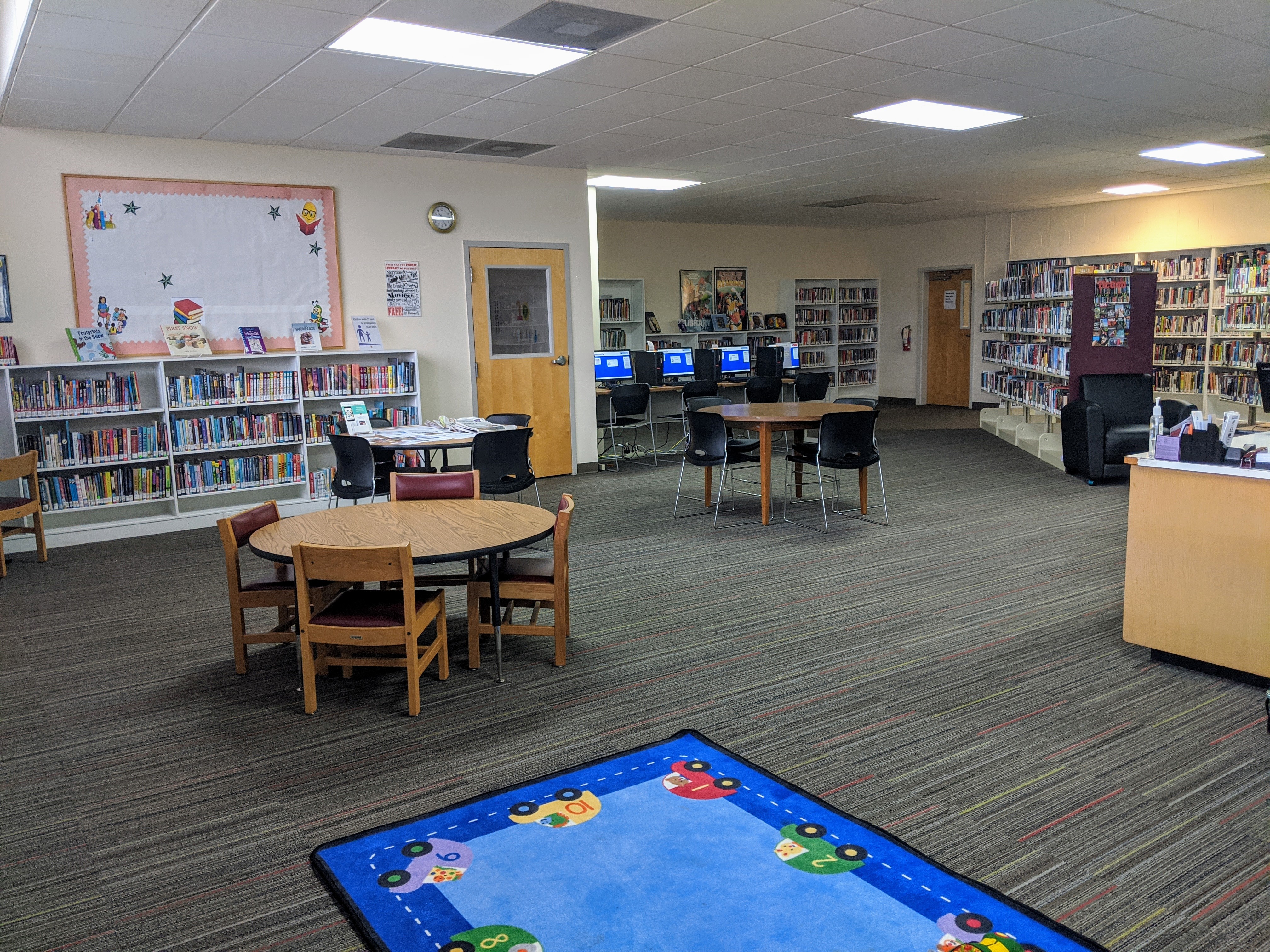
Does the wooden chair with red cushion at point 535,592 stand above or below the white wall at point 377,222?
below

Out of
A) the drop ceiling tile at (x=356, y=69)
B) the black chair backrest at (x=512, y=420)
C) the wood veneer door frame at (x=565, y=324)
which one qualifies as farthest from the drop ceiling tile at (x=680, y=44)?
the wood veneer door frame at (x=565, y=324)

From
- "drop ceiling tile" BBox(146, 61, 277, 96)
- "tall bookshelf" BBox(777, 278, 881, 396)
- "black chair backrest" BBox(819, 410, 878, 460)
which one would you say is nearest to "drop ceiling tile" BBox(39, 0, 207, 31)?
"drop ceiling tile" BBox(146, 61, 277, 96)

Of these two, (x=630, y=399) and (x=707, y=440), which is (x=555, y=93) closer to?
(x=707, y=440)

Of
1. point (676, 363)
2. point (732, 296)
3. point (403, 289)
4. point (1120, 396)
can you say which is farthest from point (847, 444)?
point (732, 296)

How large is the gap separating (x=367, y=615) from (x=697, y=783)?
4.96 feet

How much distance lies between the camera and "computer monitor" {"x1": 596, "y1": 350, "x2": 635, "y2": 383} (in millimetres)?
10719

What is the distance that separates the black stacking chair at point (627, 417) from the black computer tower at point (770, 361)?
2.01 metres

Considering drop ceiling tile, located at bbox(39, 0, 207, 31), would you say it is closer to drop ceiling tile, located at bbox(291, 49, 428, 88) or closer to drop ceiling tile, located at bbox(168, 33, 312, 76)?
drop ceiling tile, located at bbox(168, 33, 312, 76)

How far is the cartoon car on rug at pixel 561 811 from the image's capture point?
287 cm

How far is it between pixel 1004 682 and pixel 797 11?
3.35m

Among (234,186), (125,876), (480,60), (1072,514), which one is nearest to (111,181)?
(234,186)

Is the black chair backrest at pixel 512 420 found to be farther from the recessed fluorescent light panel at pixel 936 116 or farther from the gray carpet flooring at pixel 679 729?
the recessed fluorescent light panel at pixel 936 116

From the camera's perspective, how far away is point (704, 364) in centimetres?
1188

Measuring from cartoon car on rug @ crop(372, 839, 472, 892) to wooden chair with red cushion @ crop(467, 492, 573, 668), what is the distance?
139 centimetres
